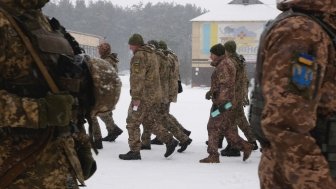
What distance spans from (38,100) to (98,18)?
67059 mm

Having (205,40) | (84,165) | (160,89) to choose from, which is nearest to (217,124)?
(160,89)

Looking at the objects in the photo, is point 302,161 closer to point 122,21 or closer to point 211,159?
point 211,159

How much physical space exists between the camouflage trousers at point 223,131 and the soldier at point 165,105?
708 millimetres

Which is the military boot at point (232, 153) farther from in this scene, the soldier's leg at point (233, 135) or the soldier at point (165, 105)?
A: the soldier at point (165, 105)

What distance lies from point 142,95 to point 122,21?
65846mm

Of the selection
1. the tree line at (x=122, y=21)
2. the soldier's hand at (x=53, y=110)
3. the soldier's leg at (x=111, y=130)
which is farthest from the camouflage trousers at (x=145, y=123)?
the tree line at (x=122, y=21)

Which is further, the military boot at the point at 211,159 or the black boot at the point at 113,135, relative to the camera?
the black boot at the point at 113,135

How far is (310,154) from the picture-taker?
207cm

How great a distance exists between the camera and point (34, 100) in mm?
2184

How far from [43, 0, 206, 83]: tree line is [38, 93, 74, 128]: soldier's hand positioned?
2285 inches

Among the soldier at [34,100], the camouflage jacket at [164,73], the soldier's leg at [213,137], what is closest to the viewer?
the soldier at [34,100]

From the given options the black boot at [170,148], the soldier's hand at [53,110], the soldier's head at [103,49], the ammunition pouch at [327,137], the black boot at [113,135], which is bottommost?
the black boot at [113,135]

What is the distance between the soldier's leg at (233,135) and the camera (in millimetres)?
7043

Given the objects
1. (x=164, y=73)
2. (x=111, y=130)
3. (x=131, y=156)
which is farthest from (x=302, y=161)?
(x=111, y=130)
